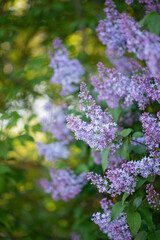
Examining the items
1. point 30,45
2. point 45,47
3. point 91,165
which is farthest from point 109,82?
point 30,45

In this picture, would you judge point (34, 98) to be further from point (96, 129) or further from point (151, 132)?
point (151, 132)

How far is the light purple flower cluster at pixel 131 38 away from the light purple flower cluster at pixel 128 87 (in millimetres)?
96

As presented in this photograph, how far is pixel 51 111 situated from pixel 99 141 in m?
1.37

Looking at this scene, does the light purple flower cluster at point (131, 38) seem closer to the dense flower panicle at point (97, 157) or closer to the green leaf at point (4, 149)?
the dense flower panicle at point (97, 157)

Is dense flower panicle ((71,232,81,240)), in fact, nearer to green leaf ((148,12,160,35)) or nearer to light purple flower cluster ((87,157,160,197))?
light purple flower cluster ((87,157,160,197))

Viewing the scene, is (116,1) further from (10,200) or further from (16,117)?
(10,200)

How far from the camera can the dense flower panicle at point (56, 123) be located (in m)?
2.49

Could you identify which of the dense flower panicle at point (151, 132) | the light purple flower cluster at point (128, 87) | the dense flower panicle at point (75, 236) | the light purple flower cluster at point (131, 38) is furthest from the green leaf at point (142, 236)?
the dense flower panicle at point (75, 236)

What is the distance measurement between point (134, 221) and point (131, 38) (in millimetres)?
1080

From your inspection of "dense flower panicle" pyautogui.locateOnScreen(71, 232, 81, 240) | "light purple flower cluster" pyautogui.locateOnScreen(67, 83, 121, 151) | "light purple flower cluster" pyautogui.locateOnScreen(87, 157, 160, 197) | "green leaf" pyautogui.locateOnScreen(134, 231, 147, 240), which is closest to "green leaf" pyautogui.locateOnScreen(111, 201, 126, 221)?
"light purple flower cluster" pyautogui.locateOnScreen(87, 157, 160, 197)

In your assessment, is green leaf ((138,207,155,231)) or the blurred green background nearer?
green leaf ((138,207,155,231))

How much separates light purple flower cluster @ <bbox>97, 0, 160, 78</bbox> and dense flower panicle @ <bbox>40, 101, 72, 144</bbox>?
35.6 inches

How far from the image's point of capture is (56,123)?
2539 mm

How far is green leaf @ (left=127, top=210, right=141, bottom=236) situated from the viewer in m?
1.38
